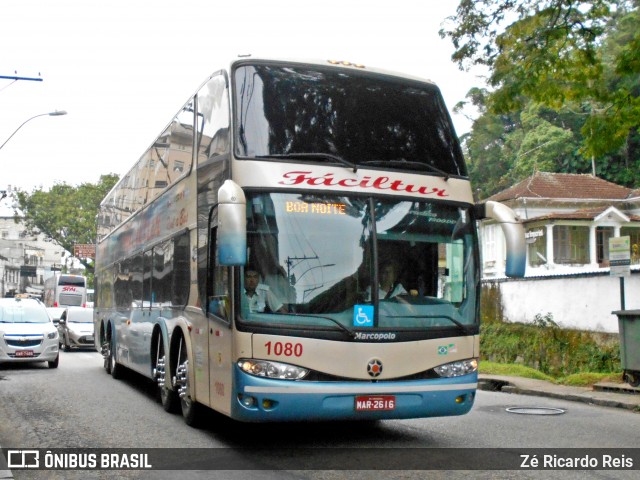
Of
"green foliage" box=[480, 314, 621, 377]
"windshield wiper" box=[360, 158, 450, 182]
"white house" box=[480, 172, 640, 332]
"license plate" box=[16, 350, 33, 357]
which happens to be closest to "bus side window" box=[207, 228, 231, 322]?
"windshield wiper" box=[360, 158, 450, 182]

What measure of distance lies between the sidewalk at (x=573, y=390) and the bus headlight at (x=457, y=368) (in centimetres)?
545

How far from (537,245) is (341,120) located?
115ft

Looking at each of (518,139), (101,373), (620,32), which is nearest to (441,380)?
(101,373)

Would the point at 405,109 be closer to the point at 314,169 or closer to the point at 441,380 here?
the point at 314,169

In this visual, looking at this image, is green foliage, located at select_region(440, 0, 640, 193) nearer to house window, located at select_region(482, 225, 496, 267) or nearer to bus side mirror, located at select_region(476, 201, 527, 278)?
bus side mirror, located at select_region(476, 201, 527, 278)

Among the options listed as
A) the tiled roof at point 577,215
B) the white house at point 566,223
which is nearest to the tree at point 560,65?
→ the white house at point 566,223

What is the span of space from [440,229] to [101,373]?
40.6 feet

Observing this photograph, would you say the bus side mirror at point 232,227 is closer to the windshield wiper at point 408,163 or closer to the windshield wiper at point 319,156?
the windshield wiper at point 319,156

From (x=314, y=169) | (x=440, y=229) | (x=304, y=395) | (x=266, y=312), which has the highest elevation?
(x=314, y=169)

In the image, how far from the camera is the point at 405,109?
8.85 metres

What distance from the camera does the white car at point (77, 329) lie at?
2809cm

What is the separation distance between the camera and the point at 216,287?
8.42 metres

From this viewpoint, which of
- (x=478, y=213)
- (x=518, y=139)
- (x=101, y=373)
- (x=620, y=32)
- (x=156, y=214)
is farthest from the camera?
(x=518, y=139)

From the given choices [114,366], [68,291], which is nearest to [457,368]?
[114,366]
